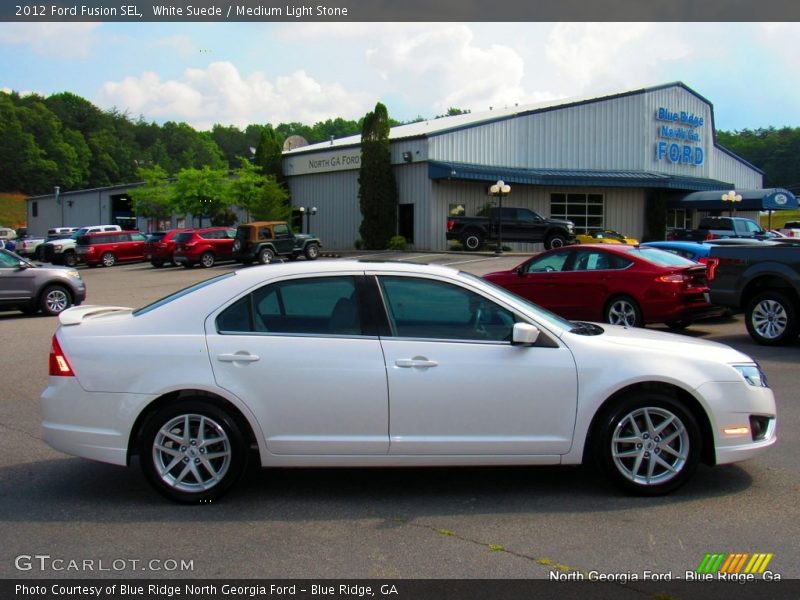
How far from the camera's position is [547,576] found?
3912 millimetres

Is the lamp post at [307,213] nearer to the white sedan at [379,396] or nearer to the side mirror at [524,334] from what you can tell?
the white sedan at [379,396]

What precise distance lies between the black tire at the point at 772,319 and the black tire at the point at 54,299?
45.6 feet

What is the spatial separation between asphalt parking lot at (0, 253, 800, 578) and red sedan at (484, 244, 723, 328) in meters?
6.44

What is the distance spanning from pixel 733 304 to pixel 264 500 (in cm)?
911

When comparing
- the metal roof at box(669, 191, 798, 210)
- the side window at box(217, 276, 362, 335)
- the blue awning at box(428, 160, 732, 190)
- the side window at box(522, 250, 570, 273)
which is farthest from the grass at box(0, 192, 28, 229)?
the side window at box(217, 276, 362, 335)

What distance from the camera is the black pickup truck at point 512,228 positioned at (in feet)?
117

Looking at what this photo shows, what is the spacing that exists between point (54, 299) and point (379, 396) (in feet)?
48.2

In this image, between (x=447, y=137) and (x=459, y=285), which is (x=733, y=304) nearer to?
(x=459, y=285)

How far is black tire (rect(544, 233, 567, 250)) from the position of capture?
35.2 m

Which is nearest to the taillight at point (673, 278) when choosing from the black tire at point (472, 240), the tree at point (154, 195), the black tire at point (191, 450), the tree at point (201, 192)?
the black tire at point (191, 450)

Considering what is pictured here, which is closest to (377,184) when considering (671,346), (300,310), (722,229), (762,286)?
(722,229)

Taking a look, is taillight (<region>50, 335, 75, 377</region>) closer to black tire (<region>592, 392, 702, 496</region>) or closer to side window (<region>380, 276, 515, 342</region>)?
side window (<region>380, 276, 515, 342</region>)

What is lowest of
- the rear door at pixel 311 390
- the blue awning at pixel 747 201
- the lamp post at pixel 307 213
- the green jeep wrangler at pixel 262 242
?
the rear door at pixel 311 390

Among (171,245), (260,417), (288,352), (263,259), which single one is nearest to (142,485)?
(260,417)
